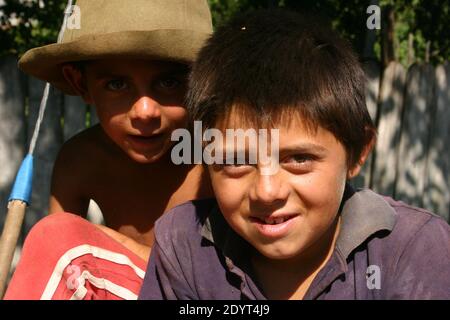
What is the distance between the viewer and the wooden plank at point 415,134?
149 inches

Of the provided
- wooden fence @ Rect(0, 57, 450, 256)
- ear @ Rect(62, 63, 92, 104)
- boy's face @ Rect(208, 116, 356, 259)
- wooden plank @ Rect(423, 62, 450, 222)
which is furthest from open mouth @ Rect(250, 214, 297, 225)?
wooden plank @ Rect(423, 62, 450, 222)

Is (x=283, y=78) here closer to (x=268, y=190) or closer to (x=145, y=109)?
(x=268, y=190)

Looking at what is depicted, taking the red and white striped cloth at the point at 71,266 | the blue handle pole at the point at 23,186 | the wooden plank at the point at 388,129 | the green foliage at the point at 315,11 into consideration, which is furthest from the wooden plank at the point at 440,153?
the blue handle pole at the point at 23,186

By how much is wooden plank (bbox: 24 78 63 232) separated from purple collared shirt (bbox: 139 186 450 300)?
1.63 metres

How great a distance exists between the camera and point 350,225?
5.93 ft

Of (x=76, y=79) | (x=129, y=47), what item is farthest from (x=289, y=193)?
(x=76, y=79)

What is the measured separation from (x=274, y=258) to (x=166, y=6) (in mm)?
875

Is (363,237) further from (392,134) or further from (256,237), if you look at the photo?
(392,134)

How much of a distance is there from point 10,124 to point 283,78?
6.88ft

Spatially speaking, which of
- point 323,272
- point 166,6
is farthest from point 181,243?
point 166,6

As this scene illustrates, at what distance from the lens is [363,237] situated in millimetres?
1763

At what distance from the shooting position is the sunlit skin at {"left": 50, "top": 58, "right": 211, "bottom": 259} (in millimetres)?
2119

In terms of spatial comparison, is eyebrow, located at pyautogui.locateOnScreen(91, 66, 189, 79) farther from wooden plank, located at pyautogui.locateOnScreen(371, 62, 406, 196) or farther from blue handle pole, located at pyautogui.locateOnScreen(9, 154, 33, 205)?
wooden plank, located at pyautogui.locateOnScreen(371, 62, 406, 196)

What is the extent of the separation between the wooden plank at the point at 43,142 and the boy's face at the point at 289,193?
1.85 metres
